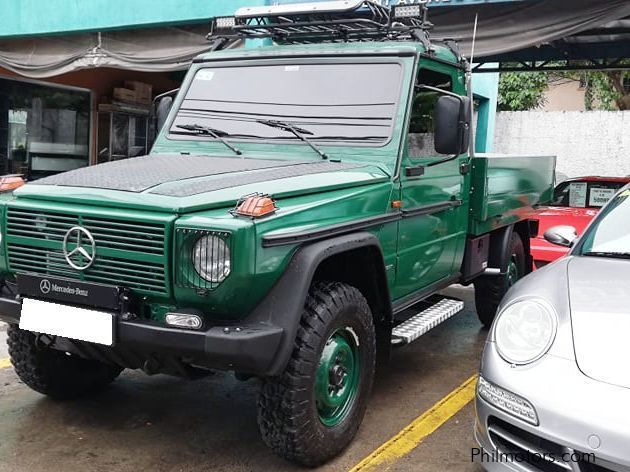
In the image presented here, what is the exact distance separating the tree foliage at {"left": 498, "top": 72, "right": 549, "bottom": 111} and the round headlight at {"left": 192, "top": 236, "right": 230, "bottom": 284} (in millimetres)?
20580

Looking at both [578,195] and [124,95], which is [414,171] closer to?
[578,195]

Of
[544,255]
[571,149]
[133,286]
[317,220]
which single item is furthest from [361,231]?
[571,149]

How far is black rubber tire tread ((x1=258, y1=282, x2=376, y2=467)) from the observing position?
307 cm

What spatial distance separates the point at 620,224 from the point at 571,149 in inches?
527

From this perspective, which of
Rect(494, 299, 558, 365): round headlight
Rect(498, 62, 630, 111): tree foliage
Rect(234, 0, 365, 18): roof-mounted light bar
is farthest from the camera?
Rect(498, 62, 630, 111): tree foliage

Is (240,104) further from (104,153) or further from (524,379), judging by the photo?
(104,153)

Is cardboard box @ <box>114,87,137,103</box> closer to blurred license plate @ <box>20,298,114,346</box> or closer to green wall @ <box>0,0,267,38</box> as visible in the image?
green wall @ <box>0,0,267,38</box>

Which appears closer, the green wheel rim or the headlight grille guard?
the headlight grille guard

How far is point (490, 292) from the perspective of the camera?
6.04m

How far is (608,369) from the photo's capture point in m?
2.52

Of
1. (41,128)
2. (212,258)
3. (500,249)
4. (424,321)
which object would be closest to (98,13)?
(41,128)

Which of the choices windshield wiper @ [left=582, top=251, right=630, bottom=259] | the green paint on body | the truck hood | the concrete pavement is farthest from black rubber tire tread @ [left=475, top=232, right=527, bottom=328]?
the truck hood

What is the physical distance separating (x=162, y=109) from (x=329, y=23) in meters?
1.32

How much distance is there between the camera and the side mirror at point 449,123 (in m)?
3.93
